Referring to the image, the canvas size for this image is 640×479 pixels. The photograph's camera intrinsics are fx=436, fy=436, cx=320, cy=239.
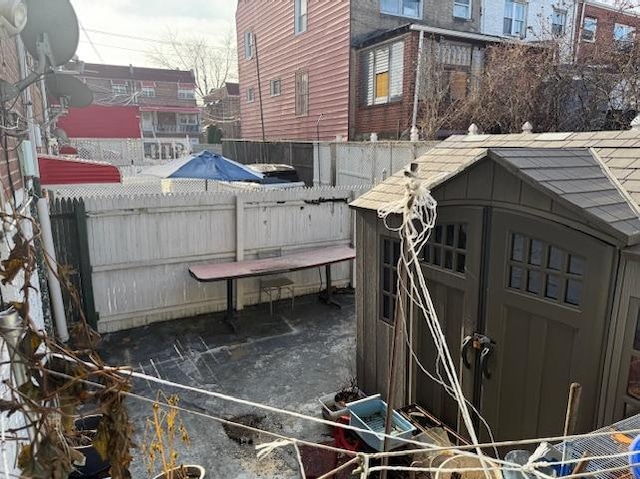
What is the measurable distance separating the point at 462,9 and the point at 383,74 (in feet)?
14.8

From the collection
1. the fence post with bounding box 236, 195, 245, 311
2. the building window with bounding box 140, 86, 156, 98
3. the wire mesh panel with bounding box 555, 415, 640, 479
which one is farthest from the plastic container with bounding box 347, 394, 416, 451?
the building window with bounding box 140, 86, 156, 98

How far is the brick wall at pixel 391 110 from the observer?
12.0 meters

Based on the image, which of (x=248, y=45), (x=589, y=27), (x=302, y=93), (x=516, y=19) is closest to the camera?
(x=516, y=19)

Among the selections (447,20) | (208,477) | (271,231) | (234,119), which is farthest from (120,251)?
(234,119)

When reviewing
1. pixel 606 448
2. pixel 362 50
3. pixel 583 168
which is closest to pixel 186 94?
pixel 362 50

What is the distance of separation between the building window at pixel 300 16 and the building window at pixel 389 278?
13565 mm

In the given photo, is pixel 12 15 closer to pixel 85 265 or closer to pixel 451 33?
pixel 85 265

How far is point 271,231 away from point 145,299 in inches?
91.1

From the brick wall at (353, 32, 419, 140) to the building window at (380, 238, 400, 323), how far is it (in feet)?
29.8

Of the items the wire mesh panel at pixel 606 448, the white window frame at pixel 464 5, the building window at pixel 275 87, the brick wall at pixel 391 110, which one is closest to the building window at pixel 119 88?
the building window at pixel 275 87

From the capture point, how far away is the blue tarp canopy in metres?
8.19

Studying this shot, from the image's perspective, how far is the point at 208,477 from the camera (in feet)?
11.8

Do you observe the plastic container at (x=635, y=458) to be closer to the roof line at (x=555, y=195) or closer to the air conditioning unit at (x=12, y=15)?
the roof line at (x=555, y=195)

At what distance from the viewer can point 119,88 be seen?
3650 centimetres
